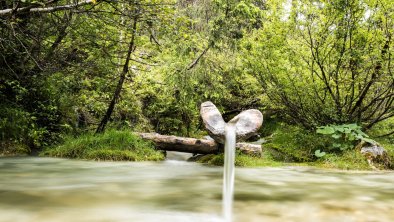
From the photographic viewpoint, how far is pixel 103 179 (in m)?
5.27

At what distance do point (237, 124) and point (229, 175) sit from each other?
75.0 inches

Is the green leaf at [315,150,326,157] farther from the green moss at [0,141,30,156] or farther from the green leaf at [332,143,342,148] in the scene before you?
the green moss at [0,141,30,156]

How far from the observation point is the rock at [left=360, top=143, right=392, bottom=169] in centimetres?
779

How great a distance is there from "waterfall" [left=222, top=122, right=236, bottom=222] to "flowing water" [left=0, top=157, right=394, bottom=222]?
0.07 meters

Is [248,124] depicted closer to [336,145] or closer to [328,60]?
[336,145]

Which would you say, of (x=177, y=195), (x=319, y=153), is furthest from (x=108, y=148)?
(x=319, y=153)

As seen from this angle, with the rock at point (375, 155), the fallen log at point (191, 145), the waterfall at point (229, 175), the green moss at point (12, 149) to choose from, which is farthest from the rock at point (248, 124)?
the green moss at point (12, 149)

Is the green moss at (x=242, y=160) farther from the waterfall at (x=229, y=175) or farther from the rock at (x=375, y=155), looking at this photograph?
the rock at (x=375, y=155)

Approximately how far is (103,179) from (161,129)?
594 centimetres

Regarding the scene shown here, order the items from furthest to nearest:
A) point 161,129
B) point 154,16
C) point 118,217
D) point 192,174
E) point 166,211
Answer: point 161,129 → point 154,16 → point 192,174 → point 166,211 → point 118,217

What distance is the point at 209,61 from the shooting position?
32.9 feet

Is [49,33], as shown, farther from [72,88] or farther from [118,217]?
[118,217]

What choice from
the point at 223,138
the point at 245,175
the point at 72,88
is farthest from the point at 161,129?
the point at 245,175

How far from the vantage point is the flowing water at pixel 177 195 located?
336 centimetres
